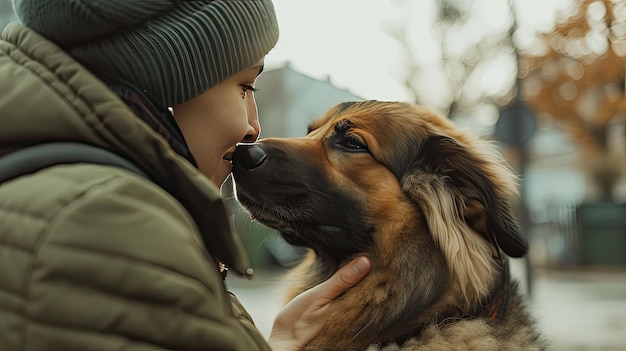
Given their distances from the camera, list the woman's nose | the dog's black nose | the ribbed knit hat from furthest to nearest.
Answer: the dog's black nose, the woman's nose, the ribbed knit hat

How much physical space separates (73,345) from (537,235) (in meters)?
21.4

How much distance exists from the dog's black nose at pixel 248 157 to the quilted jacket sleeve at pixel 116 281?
1.49 meters

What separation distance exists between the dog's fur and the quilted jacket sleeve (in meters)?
1.53

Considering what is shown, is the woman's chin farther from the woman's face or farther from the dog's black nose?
the woman's face

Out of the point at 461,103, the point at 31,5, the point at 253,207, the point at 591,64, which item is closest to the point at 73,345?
the point at 31,5

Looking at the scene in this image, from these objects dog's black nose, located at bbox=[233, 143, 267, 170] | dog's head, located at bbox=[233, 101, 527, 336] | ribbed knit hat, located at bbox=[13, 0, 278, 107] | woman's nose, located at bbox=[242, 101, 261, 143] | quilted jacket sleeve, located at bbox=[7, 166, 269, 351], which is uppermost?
ribbed knit hat, located at bbox=[13, 0, 278, 107]

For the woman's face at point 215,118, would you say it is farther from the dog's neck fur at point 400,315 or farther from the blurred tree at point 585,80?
the blurred tree at point 585,80

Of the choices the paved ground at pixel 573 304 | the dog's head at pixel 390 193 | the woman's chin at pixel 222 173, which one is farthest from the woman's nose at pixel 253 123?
the paved ground at pixel 573 304

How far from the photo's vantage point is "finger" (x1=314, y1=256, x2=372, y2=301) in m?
2.81

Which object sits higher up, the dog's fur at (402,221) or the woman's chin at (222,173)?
the woman's chin at (222,173)

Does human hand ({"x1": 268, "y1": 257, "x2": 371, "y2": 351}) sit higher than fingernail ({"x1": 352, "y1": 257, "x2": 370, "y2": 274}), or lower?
lower

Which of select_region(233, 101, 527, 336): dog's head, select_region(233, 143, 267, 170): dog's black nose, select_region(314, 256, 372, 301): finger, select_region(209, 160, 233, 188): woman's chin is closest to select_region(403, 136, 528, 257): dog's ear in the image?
select_region(233, 101, 527, 336): dog's head

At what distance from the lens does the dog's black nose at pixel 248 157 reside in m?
2.68

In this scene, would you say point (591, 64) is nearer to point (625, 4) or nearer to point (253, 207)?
point (625, 4)
